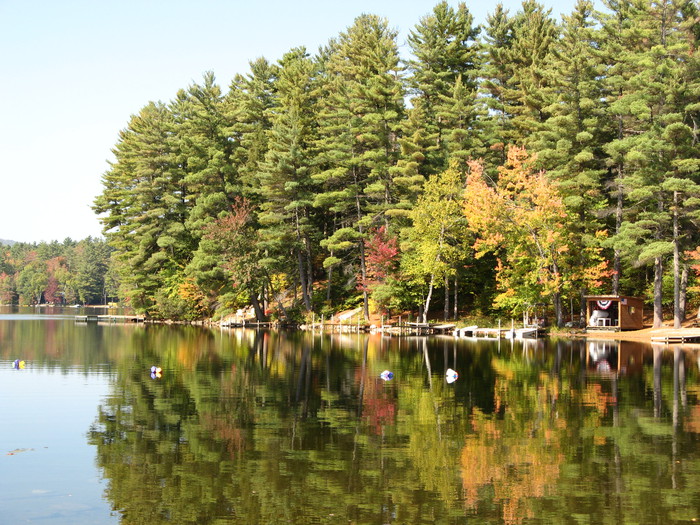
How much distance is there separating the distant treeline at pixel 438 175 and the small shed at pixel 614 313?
1495 mm

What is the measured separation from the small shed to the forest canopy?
148 centimetres

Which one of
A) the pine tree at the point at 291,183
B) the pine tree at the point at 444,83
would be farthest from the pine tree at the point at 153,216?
the pine tree at the point at 444,83

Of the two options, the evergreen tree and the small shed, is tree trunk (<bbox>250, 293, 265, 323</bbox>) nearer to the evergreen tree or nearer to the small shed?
the evergreen tree

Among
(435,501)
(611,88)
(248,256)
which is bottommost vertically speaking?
(435,501)

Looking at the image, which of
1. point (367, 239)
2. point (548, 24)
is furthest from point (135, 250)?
point (548, 24)

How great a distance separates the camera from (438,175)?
63.2 m

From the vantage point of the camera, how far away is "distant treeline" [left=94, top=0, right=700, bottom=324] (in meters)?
52.2

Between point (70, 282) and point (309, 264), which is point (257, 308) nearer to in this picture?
point (309, 264)

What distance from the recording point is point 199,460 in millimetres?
14570

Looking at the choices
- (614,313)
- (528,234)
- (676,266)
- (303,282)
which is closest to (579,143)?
(528,234)

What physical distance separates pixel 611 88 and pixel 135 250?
53301 mm

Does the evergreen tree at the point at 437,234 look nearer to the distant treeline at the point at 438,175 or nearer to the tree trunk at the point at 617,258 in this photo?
the distant treeline at the point at 438,175

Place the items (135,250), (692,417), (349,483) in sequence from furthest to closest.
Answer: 1. (135,250)
2. (692,417)
3. (349,483)

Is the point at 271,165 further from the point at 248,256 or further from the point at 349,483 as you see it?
the point at 349,483
